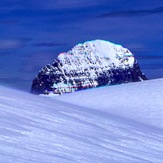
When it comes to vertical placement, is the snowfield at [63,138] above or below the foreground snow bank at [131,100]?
below

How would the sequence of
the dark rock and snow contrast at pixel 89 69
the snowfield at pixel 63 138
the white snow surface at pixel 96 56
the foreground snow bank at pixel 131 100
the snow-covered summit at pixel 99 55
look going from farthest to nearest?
the white snow surface at pixel 96 56, the snow-covered summit at pixel 99 55, the dark rock and snow contrast at pixel 89 69, the foreground snow bank at pixel 131 100, the snowfield at pixel 63 138

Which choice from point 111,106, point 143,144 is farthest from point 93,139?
point 111,106

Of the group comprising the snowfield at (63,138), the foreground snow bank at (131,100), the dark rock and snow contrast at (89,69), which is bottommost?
the snowfield at (63,138)

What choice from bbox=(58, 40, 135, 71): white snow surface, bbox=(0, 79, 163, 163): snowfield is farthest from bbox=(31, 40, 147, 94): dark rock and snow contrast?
bbox=(0, 79, 163, 163): snowfield

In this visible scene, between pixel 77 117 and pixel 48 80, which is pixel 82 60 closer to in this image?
pixel 48 80

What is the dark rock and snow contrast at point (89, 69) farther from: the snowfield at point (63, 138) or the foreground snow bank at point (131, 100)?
the snowfield at point (63, 138)

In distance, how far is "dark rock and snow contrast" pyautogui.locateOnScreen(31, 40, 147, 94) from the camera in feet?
179

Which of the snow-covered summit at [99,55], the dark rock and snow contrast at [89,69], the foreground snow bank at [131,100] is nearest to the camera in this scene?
the foreground snow bank at [131,100]

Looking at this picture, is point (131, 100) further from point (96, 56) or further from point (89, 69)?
point (96, 56)

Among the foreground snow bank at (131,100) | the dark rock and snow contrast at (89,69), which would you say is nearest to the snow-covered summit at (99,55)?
the dark rock and snow contrast at (89,69)

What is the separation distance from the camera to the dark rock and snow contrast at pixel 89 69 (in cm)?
5456

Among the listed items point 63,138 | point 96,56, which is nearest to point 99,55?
point 96,56

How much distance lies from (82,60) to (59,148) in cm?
7303

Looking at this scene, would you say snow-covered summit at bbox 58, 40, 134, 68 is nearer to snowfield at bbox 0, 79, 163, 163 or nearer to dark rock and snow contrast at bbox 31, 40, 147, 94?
dark rock and snow contrast at bbox 31, 40, 147, 94
